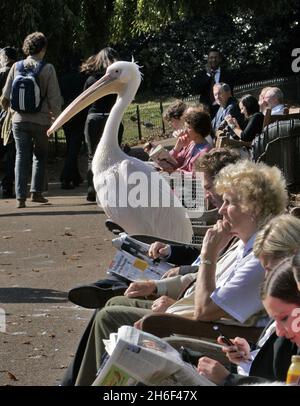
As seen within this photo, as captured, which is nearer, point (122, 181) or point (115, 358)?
point (115, 358)

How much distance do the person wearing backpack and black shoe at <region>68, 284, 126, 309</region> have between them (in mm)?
7208

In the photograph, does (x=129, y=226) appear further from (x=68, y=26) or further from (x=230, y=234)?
(x=68, y=26)

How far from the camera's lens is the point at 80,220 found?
12.6 meters

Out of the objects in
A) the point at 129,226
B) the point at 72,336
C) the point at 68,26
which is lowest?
the point at 72,336

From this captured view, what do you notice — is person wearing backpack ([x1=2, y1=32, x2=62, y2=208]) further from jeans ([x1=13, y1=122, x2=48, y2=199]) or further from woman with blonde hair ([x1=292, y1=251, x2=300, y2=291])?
woman with blonde hair ([x1=292, y1=251, x2=300, y2=291])

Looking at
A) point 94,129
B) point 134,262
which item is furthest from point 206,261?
point 94,129

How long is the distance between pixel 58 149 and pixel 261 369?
1588cm

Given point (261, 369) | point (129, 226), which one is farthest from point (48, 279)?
point (261, 369)

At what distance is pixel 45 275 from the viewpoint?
31.6 ft

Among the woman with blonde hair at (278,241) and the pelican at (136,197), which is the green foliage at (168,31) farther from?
the woman with blonde hair at (278,241)

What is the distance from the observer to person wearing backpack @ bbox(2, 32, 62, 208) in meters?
13.4

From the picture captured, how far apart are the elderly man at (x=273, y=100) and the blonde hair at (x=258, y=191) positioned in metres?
7.05

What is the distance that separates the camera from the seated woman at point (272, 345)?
4086mm

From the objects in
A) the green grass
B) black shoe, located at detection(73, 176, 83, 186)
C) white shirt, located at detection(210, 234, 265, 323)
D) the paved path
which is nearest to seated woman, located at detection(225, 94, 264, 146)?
the paved path
